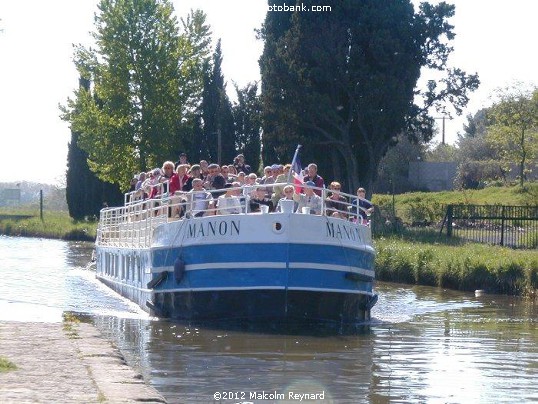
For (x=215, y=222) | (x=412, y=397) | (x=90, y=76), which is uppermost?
(x=90, y=76)

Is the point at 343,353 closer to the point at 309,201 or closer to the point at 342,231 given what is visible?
the point at 342,231

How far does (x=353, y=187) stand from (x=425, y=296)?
2035 centimetres

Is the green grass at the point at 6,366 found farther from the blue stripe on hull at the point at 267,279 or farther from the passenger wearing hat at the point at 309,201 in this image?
the passenger wearing hat at the point at 309,201

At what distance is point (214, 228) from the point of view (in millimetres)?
17328

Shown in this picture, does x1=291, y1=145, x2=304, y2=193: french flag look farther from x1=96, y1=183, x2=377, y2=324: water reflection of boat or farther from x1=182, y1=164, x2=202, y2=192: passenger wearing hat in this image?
x1=182, y1=164, x2=202, y2=192: passenger wearing hat

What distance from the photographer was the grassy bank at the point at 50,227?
212 ft

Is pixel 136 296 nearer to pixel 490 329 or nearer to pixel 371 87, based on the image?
pixel 490 329

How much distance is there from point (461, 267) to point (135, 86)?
3166cm

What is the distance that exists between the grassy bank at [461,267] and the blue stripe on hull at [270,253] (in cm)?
946

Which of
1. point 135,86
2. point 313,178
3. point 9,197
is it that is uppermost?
point 135,86

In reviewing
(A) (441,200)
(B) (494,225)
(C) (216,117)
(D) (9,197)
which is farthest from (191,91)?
(D) (9,197)

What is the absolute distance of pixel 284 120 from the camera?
45.6 m

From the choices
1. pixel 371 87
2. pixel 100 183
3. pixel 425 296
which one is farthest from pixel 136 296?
pixel 100 183

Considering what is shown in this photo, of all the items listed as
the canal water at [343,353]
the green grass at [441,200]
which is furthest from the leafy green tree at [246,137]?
the canal water at [343,353]
